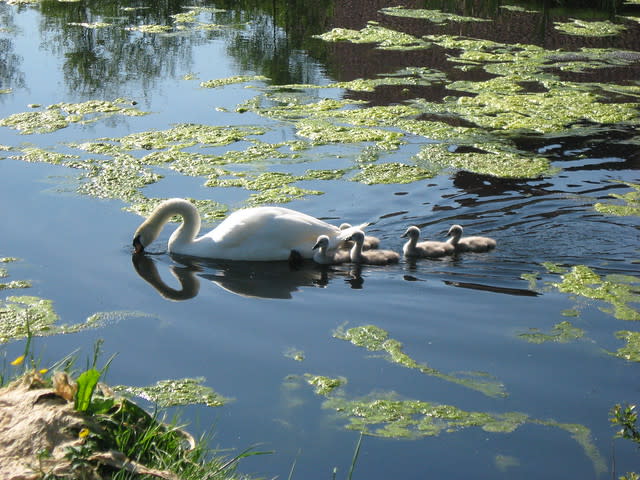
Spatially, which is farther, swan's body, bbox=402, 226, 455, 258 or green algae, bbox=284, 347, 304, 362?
swan's body, bbox=402, 226, 455, 258

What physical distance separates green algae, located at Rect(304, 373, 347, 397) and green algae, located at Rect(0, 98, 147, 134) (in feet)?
21.4

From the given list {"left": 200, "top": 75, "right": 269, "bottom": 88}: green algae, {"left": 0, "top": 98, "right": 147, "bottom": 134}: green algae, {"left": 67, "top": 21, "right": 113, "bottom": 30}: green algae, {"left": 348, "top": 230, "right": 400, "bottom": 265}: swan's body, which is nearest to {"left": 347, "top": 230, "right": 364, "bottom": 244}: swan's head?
{"left": 348, "top": 230, "right": 400, "bottom": 265}: swan's body

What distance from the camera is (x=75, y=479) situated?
290cm

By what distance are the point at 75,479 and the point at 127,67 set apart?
36.4 ft

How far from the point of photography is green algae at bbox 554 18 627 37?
585 inches

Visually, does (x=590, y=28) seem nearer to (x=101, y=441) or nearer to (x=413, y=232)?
(x=413, y=232)

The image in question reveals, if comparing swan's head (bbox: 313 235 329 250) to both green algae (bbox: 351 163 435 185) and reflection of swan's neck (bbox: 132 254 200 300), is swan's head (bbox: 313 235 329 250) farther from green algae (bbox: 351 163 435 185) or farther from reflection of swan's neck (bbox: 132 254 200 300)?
green algae (bbox: 351 163 435 185)

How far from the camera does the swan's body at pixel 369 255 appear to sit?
6.90 meters

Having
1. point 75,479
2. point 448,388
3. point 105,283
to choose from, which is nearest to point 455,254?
point 448,388

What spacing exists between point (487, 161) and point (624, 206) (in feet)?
5.34

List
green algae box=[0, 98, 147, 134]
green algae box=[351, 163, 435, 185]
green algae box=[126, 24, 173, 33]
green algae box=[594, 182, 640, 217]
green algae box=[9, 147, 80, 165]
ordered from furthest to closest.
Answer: green algae box=[126, 24, 173, 33]
green algae box=[0, 98, 147, 134]
green algae box=[9, 147, 80, 165]
green algae box=[351, 163, 435, 185]
green algae box=[594, 182, 640, 217]

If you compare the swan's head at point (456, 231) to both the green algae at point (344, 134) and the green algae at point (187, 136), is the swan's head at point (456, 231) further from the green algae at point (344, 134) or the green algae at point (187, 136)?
the green algae at point (187, 136)

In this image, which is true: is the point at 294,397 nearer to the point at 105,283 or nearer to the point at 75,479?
the point at 75,479

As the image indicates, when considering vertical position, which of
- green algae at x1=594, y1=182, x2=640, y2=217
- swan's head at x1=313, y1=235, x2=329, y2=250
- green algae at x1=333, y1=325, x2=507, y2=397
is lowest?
green algae at x1=333, y1=325, x2=507, y2=397
